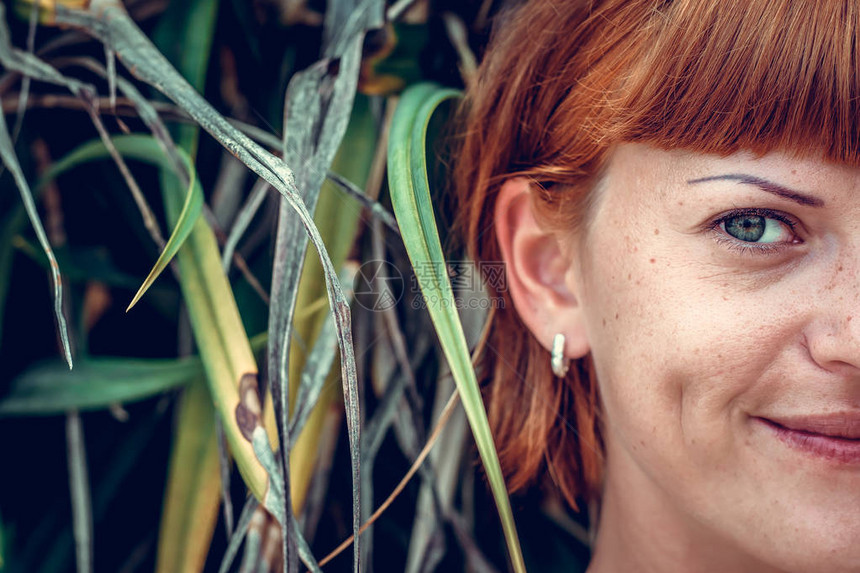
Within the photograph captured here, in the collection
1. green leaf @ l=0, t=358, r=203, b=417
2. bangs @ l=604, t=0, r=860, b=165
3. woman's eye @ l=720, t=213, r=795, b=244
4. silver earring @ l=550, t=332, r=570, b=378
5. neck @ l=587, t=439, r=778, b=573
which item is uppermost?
bangs @ l=604, t=0, r=860, b=165

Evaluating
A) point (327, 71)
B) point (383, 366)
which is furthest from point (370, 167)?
point (383, 366)

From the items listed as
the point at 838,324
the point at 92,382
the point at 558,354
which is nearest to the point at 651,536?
the point at 558,354

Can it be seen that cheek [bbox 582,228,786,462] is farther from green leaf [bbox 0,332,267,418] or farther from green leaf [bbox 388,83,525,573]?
green leaf [bbox 0,332,267,418]

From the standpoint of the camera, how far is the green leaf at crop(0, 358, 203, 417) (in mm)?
947

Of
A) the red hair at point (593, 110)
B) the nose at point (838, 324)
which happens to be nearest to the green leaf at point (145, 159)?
the red hair at point (593, 110)

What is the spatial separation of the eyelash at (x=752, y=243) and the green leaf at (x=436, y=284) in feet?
0.80

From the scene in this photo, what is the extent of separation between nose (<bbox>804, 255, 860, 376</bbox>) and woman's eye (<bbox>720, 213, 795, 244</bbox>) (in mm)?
53

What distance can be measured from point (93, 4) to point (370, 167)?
37 centimetres

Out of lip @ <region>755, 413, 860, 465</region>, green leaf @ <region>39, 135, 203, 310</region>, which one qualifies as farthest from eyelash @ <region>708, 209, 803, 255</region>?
green leaf @ <region>39, 135, 203, 310</region>

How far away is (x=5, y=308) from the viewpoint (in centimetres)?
104

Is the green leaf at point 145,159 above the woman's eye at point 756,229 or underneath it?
above

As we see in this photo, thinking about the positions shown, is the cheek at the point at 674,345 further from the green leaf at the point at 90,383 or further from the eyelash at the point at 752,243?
the green leaf at the point at 90,383

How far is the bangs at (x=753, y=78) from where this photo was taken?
0.60 metres

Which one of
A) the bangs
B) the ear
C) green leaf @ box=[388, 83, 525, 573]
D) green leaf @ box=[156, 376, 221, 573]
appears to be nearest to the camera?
the bangs
